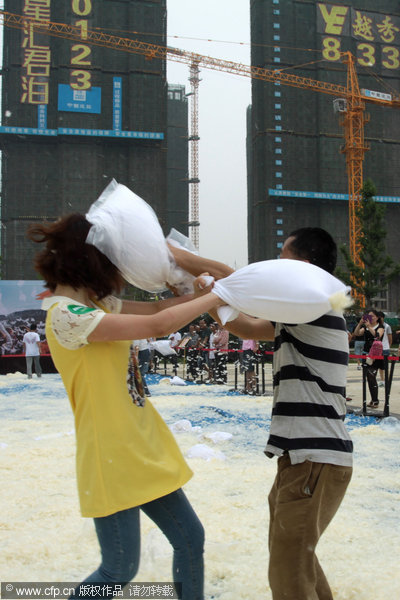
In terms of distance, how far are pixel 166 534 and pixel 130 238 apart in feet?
3.29

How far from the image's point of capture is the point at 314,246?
2145 millimetres

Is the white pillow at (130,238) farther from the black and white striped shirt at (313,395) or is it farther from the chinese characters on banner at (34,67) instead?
the chinese characters on banner at (34,67)

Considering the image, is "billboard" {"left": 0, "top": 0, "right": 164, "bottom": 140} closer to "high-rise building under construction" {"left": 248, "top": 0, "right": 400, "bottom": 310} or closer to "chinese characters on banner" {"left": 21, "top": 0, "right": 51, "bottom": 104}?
"chinese characters on banner" {"left": 21, "top": 0, "right": 51, "bottom": 104}

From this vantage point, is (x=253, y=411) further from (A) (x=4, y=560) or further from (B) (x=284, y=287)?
(B) (x=284, y=287)

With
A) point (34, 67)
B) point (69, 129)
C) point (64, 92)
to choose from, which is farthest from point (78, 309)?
point (34, 67)

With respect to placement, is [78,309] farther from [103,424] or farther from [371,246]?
[371,246]

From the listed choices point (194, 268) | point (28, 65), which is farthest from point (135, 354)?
point (28, 65)

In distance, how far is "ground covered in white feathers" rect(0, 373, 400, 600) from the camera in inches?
110

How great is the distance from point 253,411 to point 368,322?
3.10 m

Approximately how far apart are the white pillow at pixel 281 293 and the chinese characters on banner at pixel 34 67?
173 feet

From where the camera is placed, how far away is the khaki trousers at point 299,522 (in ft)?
6.14

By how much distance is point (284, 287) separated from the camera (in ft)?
5.96

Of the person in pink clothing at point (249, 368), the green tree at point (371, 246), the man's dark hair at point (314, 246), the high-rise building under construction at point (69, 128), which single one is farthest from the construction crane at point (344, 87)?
the man's dark hair at point (314, 246)

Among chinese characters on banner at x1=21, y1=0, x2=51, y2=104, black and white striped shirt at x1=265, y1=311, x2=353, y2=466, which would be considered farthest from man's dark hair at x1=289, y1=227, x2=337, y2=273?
chinese characters on banner at x1=21, y1=0, x2=51, y2=104
